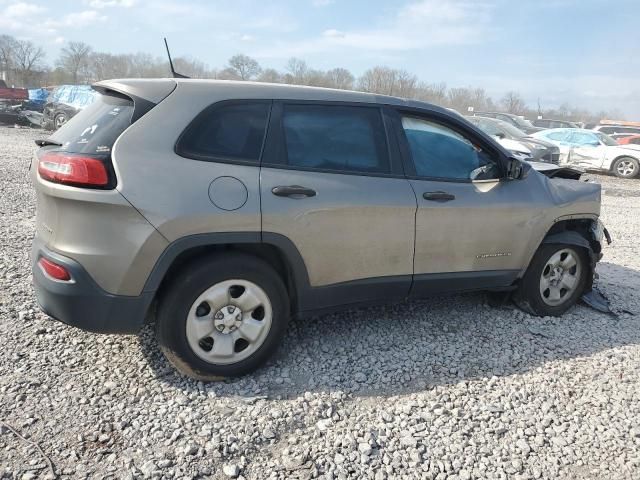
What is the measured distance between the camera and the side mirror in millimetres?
3838

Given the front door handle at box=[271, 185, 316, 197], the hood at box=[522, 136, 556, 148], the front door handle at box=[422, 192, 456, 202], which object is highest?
the front door handle at box=[271, 185, 316, 197]

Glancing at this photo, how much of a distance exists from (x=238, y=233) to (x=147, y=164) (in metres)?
0.63

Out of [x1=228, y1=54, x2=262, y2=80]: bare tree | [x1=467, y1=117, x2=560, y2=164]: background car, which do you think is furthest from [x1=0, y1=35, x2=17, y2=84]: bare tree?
[x1=467, y1=117, x2=560, y2=164]: background car

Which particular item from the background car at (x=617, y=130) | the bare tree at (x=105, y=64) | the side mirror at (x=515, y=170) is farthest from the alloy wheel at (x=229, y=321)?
the bare tree at (x=105, y=64)

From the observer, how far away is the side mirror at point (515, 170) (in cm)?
384

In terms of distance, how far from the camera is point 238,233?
9.57ft

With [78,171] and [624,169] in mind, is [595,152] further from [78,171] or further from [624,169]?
[78,171]

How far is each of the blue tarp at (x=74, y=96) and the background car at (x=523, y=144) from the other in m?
15.1

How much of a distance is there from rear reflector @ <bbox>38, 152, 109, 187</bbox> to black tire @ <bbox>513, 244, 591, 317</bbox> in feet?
11.1

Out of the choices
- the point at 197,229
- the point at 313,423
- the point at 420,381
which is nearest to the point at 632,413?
the point at 420,381

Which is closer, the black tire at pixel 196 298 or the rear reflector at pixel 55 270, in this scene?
the rear reflector at pixel 55 270

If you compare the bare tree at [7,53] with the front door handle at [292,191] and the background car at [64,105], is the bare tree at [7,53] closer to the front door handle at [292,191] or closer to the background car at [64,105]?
the background car at [64,105]

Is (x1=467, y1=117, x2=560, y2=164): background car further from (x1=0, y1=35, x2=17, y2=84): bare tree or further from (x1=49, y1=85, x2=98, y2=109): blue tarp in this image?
(x1=0, y1=35, x2=17, y2=84): bare tree

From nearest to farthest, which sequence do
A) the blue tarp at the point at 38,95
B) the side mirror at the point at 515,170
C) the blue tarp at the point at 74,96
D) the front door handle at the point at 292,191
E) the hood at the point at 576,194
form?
the front door handle at the point at 292,191 → the side mirror at the point at 515,170 → the hood at the point at 576,194 → the blue tarp at the point at 74,96 → the blue tarp at the point at 38,95
